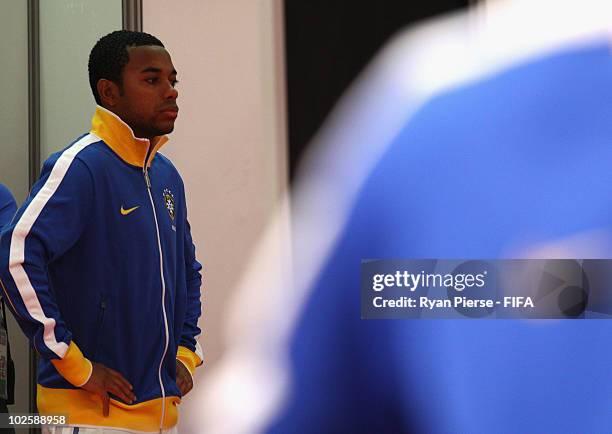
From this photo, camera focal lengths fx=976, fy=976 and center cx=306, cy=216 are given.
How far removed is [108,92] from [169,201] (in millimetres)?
259

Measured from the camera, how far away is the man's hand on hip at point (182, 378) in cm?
208

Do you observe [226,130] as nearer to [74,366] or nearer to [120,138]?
[120,138]

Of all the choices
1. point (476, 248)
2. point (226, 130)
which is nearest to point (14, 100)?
point (226, 130)

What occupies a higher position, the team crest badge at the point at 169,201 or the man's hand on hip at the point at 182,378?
the team crest badge at the point at 169,201

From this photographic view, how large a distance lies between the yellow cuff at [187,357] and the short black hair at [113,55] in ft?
1.87

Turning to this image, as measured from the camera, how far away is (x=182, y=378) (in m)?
2.09

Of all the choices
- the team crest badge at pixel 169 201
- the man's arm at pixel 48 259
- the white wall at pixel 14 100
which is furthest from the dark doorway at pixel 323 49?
the man's arm at pixel 48 259

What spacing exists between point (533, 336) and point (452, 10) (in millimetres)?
1180

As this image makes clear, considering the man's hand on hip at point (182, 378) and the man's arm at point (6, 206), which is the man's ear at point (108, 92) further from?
the man's arm at point (6, 206)

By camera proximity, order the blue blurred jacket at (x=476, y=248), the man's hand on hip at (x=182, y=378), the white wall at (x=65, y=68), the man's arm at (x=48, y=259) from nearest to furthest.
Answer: the man's arm at (x=48, y=259) → the man's hand on hip at (x=182, y=378) → the blue blurred jacket at (x=476, y=248) → the white wall at (x=65, y=68)

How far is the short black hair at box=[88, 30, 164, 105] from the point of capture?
79.4 inches

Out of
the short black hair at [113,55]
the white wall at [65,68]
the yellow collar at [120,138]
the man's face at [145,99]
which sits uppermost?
the white wall at [65,68]

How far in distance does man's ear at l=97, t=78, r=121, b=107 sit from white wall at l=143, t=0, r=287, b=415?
1.43m

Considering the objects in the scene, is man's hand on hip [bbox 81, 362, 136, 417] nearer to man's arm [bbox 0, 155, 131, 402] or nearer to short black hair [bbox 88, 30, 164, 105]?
man's arm [bbox 0, 155, 131, 402]
